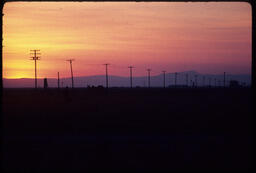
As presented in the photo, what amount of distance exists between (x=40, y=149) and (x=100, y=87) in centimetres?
6930

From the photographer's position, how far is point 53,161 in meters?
11.4

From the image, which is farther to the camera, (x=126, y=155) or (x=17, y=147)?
(x=17, y=147)

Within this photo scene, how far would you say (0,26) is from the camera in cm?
473

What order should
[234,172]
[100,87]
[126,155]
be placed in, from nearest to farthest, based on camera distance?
[234,172]
[126,155]
[100,87]

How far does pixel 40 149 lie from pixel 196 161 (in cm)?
441

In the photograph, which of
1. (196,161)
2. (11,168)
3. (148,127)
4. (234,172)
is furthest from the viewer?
(148,127)

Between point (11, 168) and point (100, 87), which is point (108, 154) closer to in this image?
point (11, 168)

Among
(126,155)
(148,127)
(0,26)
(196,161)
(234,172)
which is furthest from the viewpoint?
(148,127)

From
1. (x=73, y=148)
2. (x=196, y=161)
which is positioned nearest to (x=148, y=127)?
(x=73, y=148)

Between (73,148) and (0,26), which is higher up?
(0,26)

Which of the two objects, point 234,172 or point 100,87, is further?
point 100,87

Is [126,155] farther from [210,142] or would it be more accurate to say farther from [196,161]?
[210,142]

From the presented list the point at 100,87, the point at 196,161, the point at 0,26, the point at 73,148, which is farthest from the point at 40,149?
the point at 100,87

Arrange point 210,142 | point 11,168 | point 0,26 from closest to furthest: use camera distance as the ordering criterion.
A: point 0,26, point 11,168, point 210,142
